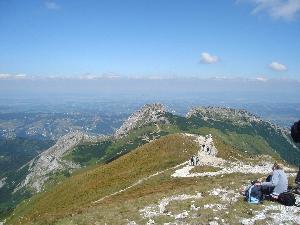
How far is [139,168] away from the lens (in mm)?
76500

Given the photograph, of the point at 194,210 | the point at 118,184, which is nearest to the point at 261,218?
the point at 194,210

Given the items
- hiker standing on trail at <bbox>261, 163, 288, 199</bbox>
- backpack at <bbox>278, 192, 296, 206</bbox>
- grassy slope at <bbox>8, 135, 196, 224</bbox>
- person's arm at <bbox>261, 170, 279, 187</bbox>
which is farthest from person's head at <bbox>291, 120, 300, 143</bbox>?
grassy slope at <bbox>8, 135, 196, 224</bbox>

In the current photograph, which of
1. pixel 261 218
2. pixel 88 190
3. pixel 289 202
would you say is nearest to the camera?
pixel 261 218

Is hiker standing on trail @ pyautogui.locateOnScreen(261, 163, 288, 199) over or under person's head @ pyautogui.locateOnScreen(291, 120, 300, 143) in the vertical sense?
under

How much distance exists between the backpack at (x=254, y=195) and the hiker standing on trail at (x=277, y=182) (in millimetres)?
602

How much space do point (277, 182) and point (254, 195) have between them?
2112mm

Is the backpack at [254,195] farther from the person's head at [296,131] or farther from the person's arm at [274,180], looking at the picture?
the person's head at [296,131]

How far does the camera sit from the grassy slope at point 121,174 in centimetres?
6756

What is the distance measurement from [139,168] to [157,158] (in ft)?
20.1

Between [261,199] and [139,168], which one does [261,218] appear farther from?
[139,168]

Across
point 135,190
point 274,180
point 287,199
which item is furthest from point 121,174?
point 287,199

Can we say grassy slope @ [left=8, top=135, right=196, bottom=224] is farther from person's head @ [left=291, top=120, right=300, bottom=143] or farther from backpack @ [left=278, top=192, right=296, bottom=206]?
person's head @ [left=291, top=120, right=300, bottom=143]

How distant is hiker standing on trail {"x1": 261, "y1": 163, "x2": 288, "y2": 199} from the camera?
1144 inches

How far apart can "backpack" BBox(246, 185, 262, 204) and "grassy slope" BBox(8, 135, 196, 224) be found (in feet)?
120
